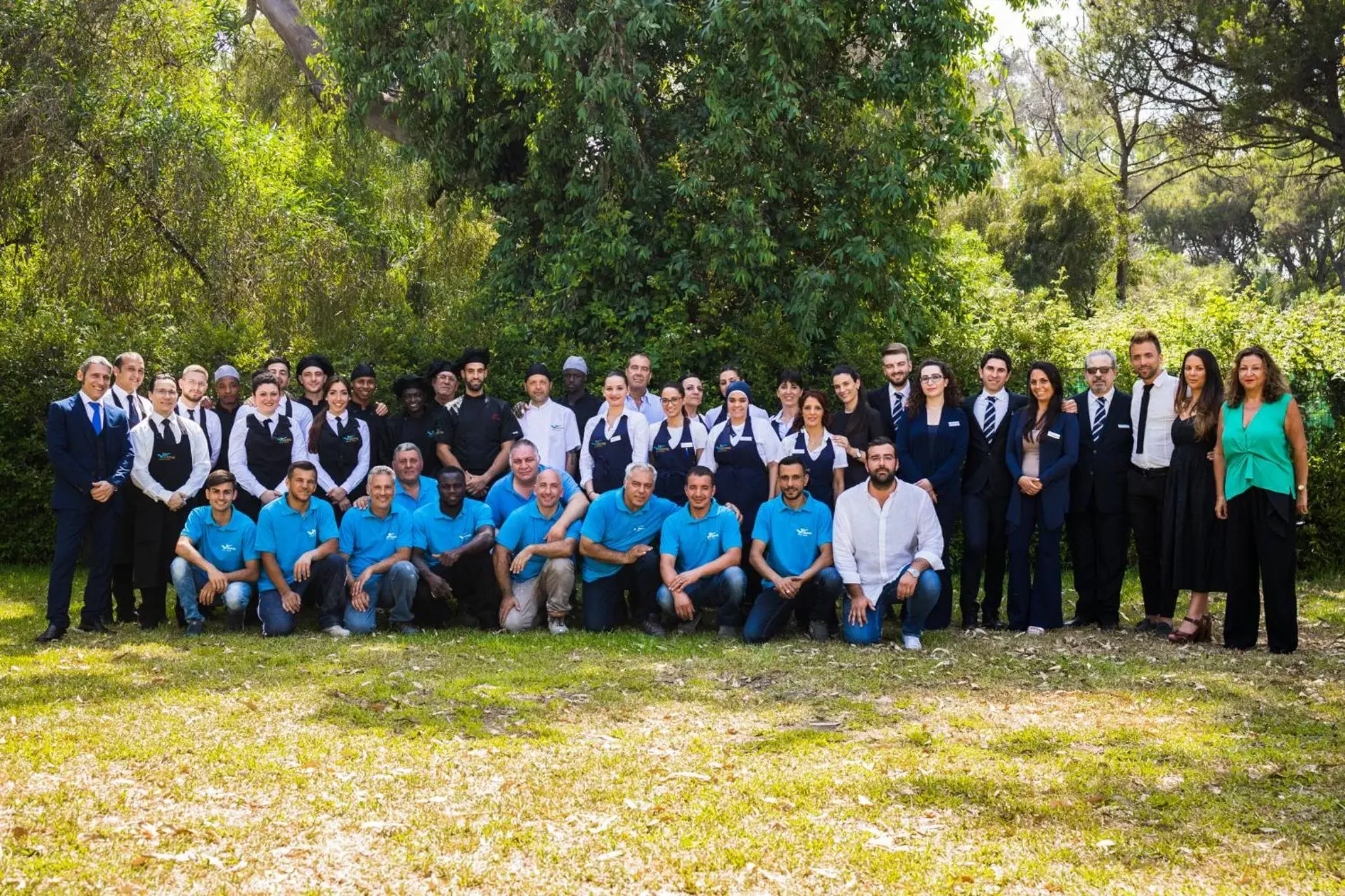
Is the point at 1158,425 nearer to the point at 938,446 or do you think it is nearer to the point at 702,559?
the point at 938,446

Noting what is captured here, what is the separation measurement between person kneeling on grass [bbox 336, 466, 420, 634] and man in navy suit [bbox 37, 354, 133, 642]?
5.19 feet

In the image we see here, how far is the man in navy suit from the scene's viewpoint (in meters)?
8.62

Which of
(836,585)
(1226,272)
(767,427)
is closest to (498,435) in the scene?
(767,427)

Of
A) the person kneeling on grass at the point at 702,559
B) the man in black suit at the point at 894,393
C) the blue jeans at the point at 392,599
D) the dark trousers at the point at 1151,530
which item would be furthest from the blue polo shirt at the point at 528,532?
the dark trousers at the point at 1151,530

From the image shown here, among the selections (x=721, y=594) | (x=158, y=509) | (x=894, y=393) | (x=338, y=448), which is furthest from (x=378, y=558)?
(x=894, y=393)

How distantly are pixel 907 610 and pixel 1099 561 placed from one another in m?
1.78

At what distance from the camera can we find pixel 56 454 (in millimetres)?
8617

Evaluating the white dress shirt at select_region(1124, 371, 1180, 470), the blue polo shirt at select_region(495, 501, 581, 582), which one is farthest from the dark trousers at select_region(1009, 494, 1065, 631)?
the blue polo shirt at select_region(495, 501, 581, 582)

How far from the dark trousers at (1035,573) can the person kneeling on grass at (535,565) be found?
3.19 metres

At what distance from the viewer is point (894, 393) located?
952 centimetres

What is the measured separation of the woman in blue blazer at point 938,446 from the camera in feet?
30.1

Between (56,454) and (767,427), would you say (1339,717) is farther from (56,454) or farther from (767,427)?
(56,454)

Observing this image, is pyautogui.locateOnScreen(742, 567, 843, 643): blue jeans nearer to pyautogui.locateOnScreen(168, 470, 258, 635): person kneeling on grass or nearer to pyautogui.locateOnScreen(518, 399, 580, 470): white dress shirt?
pyautogui.locateOnScreen(518, 399, 580, 470): white dress shirt

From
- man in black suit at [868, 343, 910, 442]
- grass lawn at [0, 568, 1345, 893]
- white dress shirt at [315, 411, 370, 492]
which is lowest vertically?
grass lawn at [0, 568, 1345, 893]
